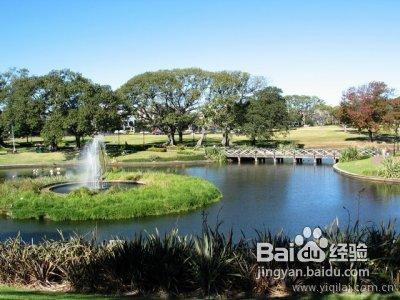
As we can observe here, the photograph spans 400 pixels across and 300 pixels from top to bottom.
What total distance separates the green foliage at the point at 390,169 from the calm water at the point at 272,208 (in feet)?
6.82

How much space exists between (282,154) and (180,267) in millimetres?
60355

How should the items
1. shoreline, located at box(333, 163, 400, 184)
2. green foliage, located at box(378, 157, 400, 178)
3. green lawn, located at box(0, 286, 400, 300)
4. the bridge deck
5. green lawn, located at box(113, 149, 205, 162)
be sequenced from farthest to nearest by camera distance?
green lawn, located at box(113, 149, 205, 162), the bridge deck, green foliage, located at box(378, 157, 400, 178), shoreline, located at box(333, 163, 400, 184), green lawn, located at box(0, 286, 400, 300)

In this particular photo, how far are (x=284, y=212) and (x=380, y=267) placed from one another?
20.5 meters

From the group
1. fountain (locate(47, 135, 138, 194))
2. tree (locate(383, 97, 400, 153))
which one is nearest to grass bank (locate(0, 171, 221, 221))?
fountain (locate(47, 135, 138, 194))

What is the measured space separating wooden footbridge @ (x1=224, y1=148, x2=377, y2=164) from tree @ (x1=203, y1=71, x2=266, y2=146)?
11.3 meters

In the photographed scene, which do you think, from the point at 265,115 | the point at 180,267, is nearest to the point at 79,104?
the point at 265,115

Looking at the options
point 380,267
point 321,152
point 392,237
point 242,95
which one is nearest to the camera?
point 380,267

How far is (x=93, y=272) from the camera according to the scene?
12141mm

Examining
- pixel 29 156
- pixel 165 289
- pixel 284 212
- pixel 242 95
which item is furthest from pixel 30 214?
pixel 242 95

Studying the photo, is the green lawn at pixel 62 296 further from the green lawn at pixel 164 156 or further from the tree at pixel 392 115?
the tree at pixel 392 115

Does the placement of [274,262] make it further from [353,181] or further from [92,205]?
[353,181]

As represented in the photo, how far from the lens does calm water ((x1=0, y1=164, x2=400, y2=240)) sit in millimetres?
27472

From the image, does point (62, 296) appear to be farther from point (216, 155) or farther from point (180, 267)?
point (216, 155)

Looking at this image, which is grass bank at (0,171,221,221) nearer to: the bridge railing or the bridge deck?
the bridge deck
